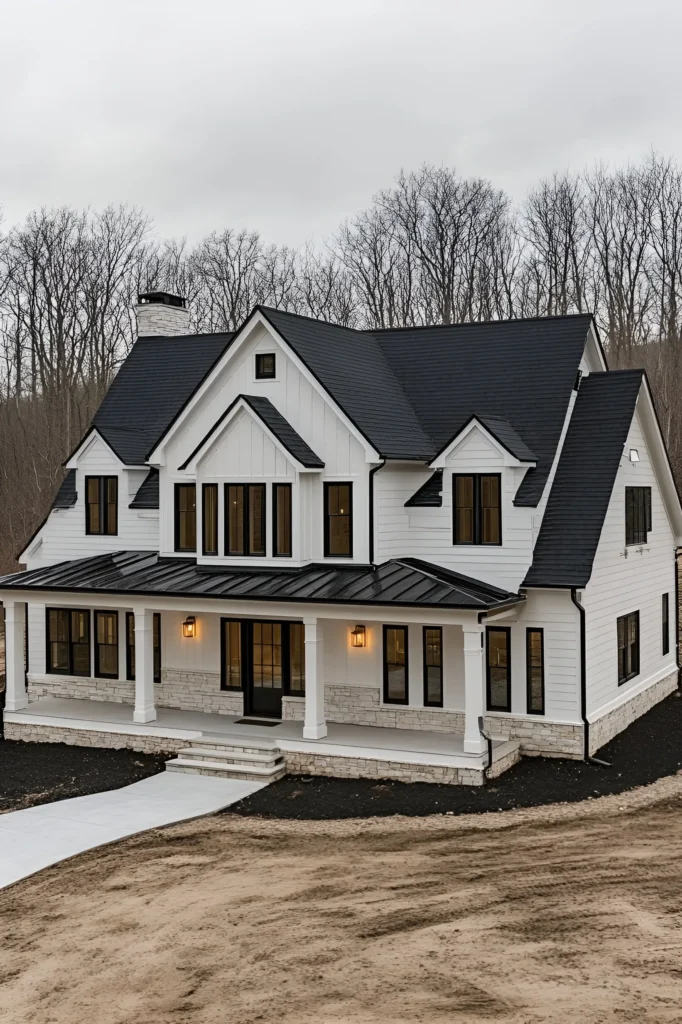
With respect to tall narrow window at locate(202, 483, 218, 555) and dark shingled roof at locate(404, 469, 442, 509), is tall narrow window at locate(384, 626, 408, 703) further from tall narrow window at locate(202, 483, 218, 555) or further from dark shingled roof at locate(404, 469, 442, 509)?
tall narrow window at locate(202, 483, 218, 555)

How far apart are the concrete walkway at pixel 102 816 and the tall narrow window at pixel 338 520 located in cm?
442

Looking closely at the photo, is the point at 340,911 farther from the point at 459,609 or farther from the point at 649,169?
the point at 649,169

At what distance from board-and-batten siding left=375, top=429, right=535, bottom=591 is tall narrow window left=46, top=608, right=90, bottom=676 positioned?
7.02m

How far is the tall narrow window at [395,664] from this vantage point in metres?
17.8

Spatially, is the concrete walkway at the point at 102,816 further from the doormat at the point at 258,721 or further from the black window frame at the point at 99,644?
the black window frame at the point at 99,644

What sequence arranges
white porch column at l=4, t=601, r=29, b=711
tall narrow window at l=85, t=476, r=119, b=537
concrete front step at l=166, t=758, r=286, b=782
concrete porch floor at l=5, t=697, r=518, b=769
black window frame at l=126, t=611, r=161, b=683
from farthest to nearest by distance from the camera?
1. tall narrow window at l=85, t=476, r=119, b=537
2. black window frame at l=126, t=611, r=161, b=683
3. white porch column at l=4, t=601, r=29, b=711
4. concrete front step at l=166, t=758, r=286, b=782
5. concrete porch floor at l=5, t=697, r=518, b=769

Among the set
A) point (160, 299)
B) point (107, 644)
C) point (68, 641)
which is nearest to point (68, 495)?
point (68, 641)

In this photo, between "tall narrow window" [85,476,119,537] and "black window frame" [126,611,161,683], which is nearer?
"black window frame" [126,611,161,683]

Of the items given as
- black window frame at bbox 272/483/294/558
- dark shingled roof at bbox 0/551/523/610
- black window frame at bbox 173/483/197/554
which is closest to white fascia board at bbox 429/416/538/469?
dark shingled roof at bbox 0/551/523/610

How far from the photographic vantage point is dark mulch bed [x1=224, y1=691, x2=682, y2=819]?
1425 centimetres

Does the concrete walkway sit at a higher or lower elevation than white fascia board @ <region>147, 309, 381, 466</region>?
lower

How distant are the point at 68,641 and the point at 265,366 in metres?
7.25

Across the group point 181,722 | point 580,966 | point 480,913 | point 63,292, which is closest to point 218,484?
point 181,722

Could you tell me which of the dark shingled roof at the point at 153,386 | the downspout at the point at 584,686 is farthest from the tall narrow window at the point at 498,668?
the dark shingled roof at the point at 153,386
